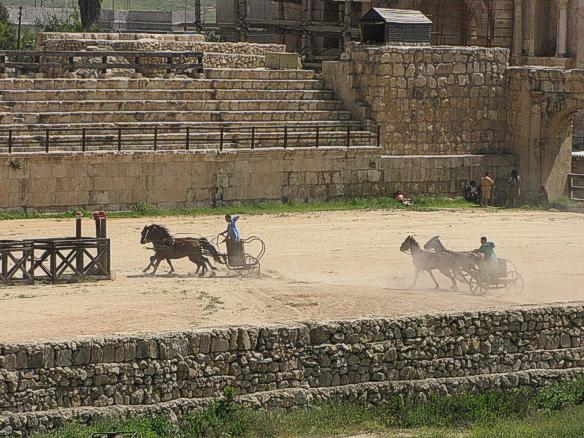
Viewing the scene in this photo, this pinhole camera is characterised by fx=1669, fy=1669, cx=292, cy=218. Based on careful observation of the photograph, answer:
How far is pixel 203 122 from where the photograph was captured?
38.6 metres

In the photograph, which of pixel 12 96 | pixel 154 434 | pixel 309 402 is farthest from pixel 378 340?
pixel 12 96

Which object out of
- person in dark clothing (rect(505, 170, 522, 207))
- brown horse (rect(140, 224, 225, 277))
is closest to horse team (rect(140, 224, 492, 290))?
brown horse (rect(140, 224, 225, 277))

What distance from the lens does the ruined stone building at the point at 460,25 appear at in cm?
5084

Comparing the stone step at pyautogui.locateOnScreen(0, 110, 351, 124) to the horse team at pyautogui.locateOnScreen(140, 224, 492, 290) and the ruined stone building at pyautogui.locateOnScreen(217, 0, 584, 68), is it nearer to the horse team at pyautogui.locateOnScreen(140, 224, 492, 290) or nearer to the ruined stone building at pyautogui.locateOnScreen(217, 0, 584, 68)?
the horse team at pyautogui.locateOnScreen(140, 224, 492, 290)

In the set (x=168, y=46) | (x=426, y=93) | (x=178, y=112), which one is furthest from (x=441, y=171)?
(x=168, y=46)

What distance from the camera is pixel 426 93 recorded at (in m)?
41.8

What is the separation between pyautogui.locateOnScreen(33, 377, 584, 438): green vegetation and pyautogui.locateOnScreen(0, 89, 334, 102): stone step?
55.8ft

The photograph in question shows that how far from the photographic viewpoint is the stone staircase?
3662cm

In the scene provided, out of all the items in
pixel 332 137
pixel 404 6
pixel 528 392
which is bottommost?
pixel 528 392

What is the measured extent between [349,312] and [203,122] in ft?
46.9

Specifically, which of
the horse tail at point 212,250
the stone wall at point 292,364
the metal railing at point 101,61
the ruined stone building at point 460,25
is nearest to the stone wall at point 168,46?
the metal railing at point 101,61

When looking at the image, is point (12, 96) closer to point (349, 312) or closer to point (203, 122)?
point (203, 122)

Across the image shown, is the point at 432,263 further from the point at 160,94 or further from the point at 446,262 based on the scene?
the point at 160,94

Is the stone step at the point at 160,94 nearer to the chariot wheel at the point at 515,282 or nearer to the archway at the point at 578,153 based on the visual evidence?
the archway at the point at 578,153
